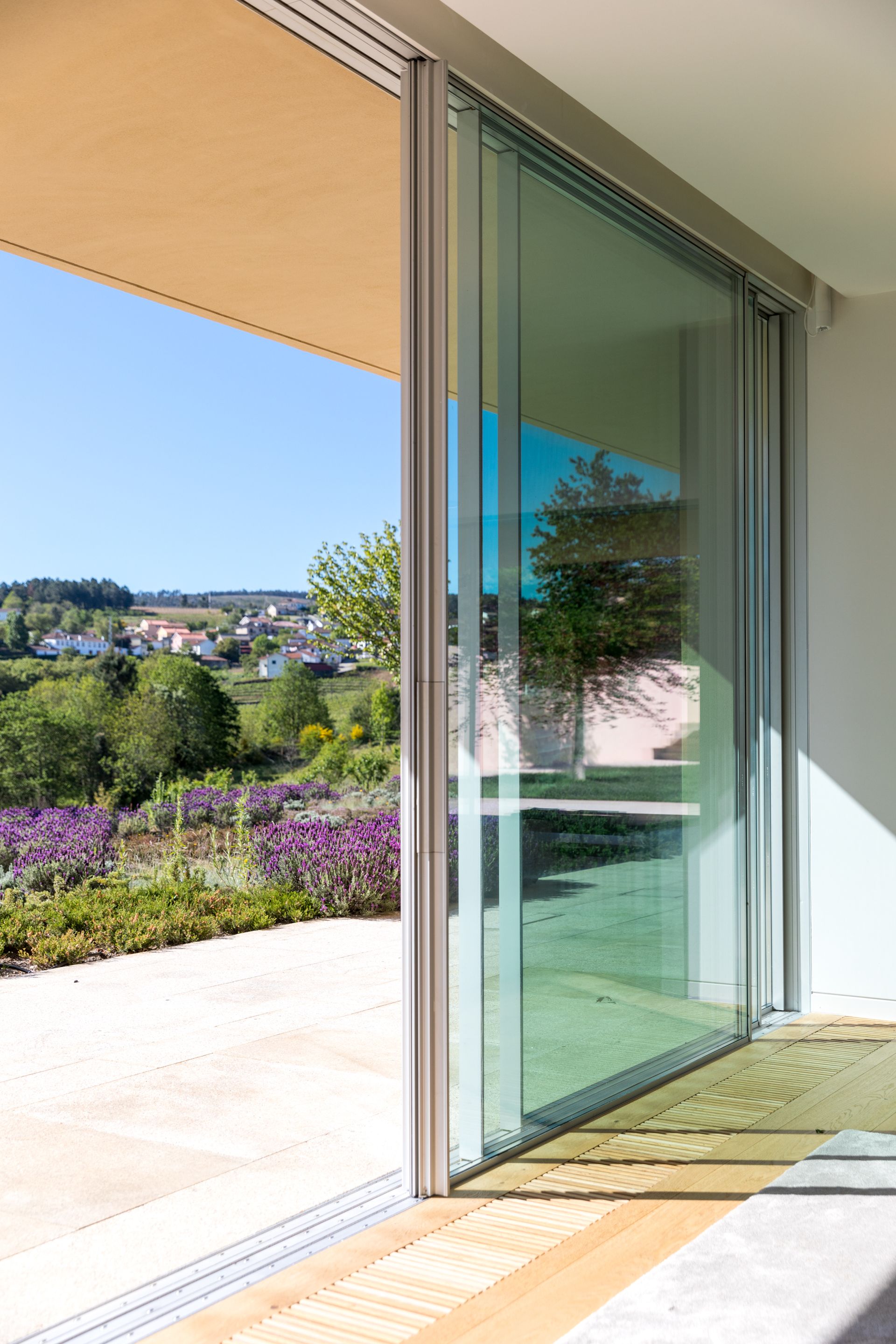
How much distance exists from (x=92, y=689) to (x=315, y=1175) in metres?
10.9

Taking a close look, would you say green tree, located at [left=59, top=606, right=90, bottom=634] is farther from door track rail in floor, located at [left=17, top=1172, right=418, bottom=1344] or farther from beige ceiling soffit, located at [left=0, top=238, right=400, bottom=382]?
door track rail in floor, located at [left=17, top=1172, right=418, bottom=1344]

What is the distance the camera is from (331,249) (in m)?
4.70

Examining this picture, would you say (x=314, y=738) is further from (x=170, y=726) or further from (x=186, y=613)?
(x=186, y=613)

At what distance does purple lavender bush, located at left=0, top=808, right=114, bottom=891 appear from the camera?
8.74 metres

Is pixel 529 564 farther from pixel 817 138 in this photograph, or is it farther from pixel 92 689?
pixel 92 689

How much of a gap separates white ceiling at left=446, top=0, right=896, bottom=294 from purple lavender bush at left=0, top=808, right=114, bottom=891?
22.1ft

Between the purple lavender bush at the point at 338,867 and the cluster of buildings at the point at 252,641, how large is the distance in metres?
4.96

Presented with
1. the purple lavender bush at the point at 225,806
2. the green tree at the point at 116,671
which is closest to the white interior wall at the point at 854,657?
the purple lavender bush at the point at 225,806

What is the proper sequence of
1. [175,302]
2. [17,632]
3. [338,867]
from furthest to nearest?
[17,632] < [338,867] < [175,302]

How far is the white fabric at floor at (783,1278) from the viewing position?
2.26m

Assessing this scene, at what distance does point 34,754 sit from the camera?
12.7m

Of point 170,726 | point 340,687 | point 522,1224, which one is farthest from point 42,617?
point 522,1224

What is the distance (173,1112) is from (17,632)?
1055 centimetres

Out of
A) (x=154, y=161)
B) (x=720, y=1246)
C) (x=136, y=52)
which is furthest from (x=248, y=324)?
(x=720, y=1246)
